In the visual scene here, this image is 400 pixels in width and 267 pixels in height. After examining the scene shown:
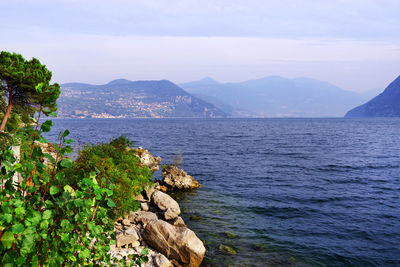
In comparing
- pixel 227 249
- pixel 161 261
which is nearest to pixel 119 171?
pixel 161 261

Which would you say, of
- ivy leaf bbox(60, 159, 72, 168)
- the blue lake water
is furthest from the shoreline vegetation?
the blue lake water

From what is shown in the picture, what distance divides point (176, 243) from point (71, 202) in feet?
33.1

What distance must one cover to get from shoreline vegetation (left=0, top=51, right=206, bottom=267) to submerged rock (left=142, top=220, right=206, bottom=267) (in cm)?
4

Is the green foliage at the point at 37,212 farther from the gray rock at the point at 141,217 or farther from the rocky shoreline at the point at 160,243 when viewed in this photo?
the gray rock at the point at 141,217

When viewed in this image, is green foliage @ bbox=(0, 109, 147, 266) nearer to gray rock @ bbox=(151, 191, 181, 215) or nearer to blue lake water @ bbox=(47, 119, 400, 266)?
blue lake water @ bbox=(47, 119, 400, 266)

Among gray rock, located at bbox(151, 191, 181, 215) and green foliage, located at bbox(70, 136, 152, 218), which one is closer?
green foliage, located at bbox(70, 136, 152, 218)

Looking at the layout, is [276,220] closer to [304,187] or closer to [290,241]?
[290,241]

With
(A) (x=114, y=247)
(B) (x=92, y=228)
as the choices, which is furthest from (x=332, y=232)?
(B) (x=92, y=228)

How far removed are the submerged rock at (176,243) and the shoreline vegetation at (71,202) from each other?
0.04 meters

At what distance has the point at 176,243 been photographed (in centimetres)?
1226

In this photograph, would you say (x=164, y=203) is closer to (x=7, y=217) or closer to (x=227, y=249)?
(x=227, y=249)

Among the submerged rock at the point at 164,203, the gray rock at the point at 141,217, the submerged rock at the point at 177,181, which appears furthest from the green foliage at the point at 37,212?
the submerged rock at the point at 177,181

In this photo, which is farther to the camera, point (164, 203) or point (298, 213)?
point (298, 213)

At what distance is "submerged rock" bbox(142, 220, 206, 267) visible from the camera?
1213cm
